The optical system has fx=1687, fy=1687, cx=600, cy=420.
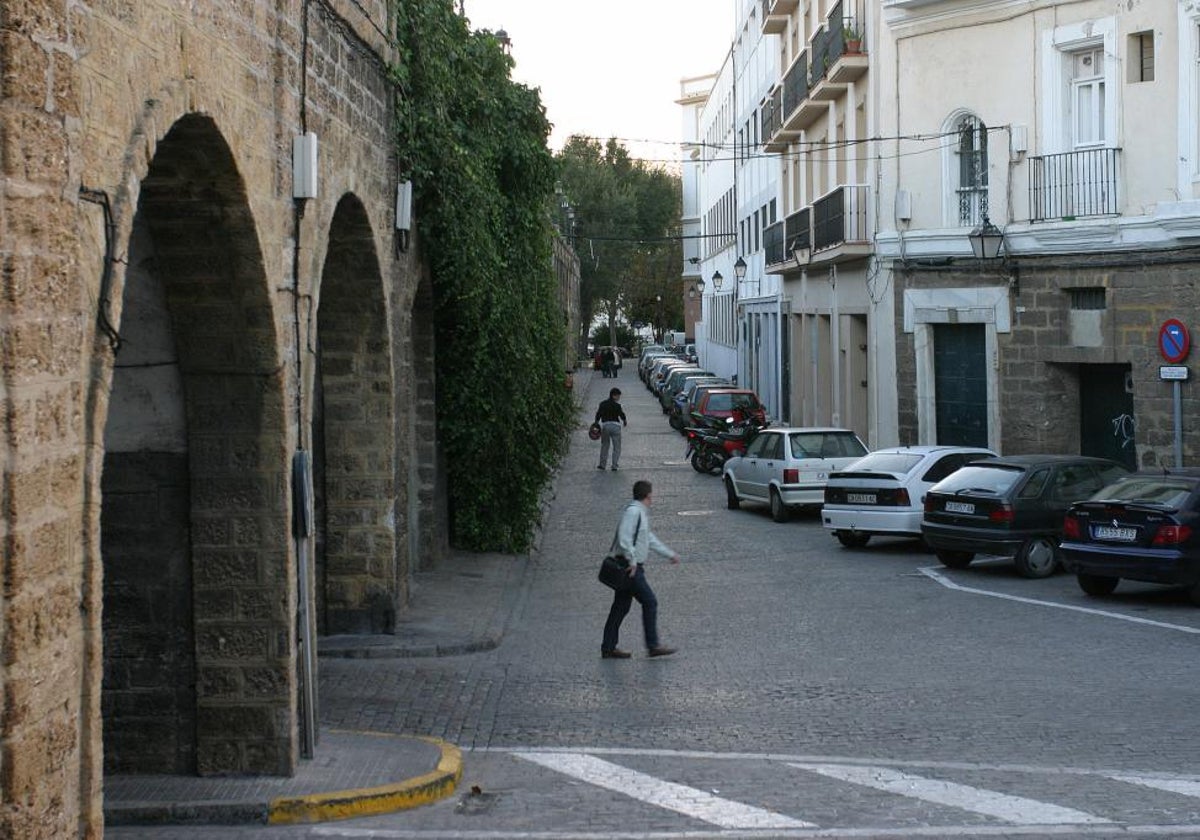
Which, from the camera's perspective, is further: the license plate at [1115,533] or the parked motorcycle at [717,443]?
the parked motorcycle at [717,443]

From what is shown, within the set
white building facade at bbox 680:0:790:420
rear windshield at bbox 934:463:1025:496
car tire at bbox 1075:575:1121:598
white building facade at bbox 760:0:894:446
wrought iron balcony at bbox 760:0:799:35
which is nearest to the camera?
car tire at bbox 1075:575:1121:598

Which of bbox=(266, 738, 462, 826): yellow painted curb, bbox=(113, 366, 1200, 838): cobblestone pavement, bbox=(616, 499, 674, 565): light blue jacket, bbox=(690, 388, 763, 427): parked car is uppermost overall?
bbox=(690, 388, 763, 427): parked car

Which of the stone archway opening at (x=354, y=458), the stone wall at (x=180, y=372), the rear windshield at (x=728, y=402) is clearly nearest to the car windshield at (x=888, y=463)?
the stone wall at (x=180, y=372)

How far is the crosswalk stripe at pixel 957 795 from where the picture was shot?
30.3ft

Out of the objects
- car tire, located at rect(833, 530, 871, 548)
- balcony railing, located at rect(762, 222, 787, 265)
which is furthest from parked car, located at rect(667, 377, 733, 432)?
car tire, located at rect(833, 530, 871, 548)

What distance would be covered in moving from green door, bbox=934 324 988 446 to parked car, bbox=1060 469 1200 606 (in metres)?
10.8

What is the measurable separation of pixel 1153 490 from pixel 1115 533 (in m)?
0.60

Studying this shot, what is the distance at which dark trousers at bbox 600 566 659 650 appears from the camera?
14742 mm

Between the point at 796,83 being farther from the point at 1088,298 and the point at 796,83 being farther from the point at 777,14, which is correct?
the point at 1088,298

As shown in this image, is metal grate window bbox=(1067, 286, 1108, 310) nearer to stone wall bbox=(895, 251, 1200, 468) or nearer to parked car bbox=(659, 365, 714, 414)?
stone wall bbox=(895, 251, 1200, 468)

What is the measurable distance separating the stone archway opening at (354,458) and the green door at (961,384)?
15.5m

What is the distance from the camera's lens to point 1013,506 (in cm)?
1916

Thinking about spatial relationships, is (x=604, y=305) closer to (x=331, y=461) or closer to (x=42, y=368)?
(x=331, y=461)

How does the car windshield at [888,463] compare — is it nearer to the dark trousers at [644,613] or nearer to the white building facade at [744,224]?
the dark trousers at [644,613]
